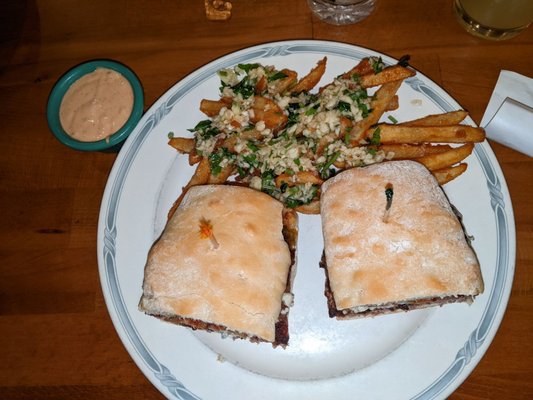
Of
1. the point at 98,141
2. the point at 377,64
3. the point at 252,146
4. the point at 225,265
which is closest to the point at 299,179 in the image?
the point at 252,146

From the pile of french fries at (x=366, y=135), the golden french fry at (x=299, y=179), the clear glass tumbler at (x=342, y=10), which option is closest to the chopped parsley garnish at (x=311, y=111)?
the pile of french fries at (x=366, y=135)

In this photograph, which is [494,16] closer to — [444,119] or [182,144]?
[444,119]

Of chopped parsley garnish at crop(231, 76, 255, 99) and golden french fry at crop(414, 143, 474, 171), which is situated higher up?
chopped parsley garnish at crop(231, 76, 255, 99)

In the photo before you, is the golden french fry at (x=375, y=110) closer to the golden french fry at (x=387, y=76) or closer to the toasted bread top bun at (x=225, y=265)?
the golden french fry at (x=387, y=76)

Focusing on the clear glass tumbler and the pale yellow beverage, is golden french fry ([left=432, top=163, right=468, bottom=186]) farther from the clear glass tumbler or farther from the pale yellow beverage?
the clear glass tumbler

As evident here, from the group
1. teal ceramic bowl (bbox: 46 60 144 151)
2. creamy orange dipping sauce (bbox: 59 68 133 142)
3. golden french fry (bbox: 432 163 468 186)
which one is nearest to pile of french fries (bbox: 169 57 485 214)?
golden french fry (bbox: 432 163 468 186)
